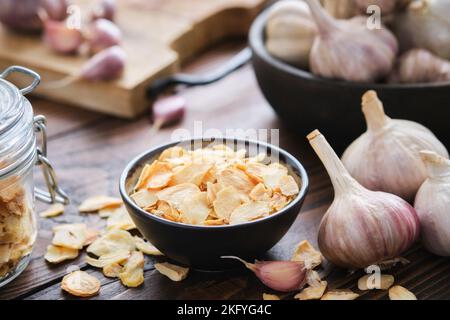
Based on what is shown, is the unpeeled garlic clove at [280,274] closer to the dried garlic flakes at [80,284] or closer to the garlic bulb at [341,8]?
the dried garlic flakes at [80,284]

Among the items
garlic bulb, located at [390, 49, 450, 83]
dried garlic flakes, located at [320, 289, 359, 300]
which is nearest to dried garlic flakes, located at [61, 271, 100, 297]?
dried garlic flakes, located at [320, 289, 359, 300]

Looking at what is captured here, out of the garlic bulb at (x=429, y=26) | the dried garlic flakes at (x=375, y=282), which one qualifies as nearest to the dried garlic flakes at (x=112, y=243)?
the dried garlic flakes at (x=375, y=282)

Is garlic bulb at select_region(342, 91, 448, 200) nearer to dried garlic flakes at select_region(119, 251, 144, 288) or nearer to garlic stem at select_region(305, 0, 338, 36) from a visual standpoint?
garlic stem at select_region(305, 0, 338, 36)

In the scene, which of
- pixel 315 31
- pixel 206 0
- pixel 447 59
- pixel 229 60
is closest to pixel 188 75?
pixel 229 60

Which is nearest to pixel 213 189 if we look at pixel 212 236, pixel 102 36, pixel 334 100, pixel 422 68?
pixel 212 236

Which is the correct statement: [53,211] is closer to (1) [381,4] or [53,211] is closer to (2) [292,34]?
(2) [292,34]
